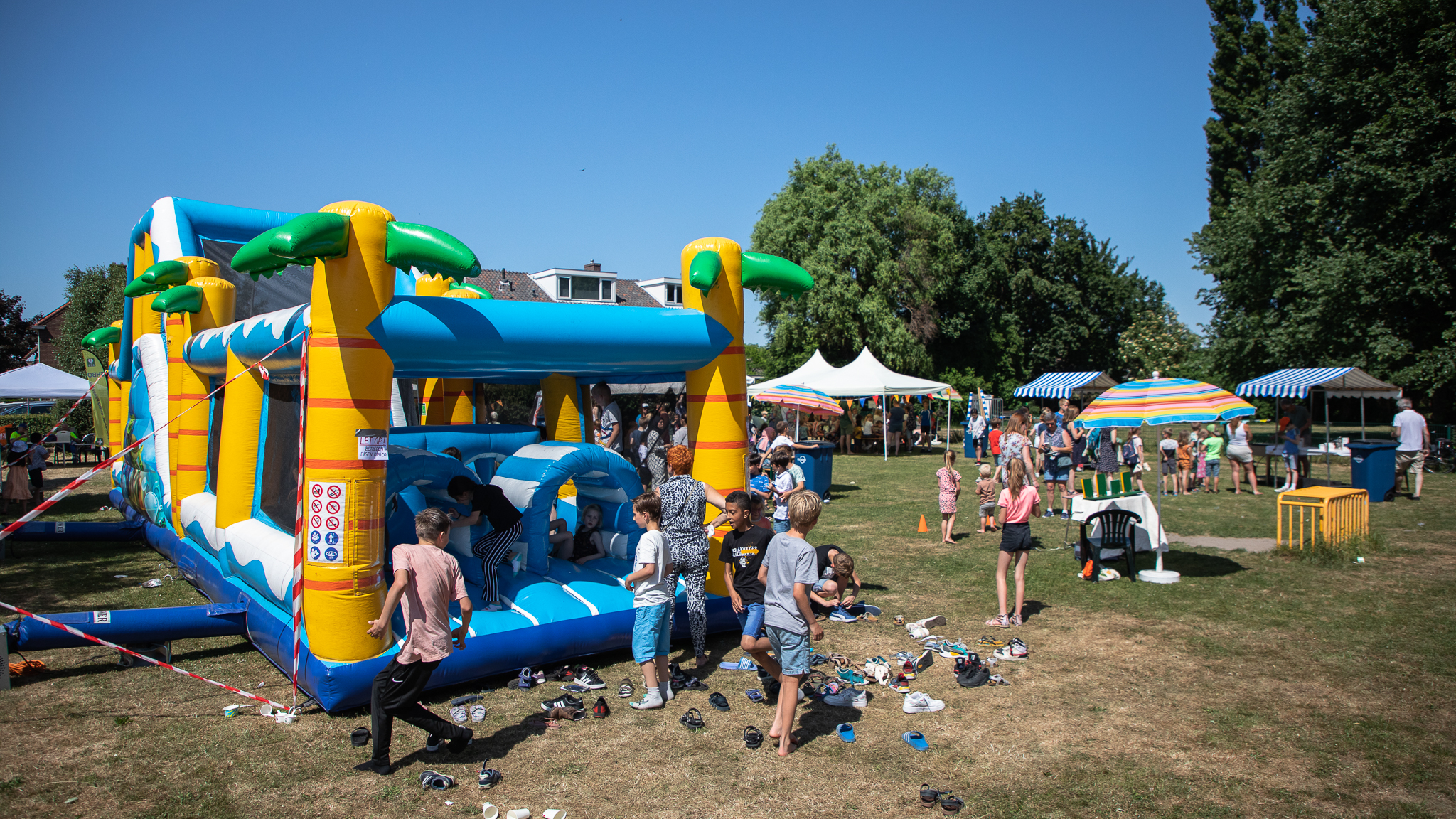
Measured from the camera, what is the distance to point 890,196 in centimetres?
3397

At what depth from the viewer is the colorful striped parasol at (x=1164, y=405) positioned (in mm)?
7797

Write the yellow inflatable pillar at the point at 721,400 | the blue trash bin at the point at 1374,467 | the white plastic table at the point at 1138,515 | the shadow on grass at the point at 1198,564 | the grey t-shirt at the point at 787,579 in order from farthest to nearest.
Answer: the blue trash bin at the point at 1374,467
the shadow on grass at the point at 1198,564
the white plastic table at the point at 1138,515
the yellow inflatable pillar at the point at 721,400
the grey t-shirt at the point at 787,579

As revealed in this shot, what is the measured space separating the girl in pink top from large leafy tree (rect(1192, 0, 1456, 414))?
1910 cm

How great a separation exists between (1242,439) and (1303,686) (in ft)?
36.5

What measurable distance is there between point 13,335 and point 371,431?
3998 cm

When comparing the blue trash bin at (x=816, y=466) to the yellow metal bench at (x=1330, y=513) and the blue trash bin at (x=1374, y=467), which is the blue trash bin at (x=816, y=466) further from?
the blue trash bin at (x=1374, y=467)

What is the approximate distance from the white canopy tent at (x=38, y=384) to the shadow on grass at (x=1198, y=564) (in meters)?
23.7

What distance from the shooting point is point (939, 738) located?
4.88 metres

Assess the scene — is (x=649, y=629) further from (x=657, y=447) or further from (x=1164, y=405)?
(x=657, y=447)

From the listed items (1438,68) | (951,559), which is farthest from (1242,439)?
(1438,68)

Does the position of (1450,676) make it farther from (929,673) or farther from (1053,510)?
(1053,510)

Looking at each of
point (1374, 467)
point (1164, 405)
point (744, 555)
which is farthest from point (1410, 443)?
point (744, 555)

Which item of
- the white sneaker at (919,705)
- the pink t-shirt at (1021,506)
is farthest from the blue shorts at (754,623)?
the pink t-shirt at (1021,506)

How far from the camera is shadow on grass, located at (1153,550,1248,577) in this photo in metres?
8.71
